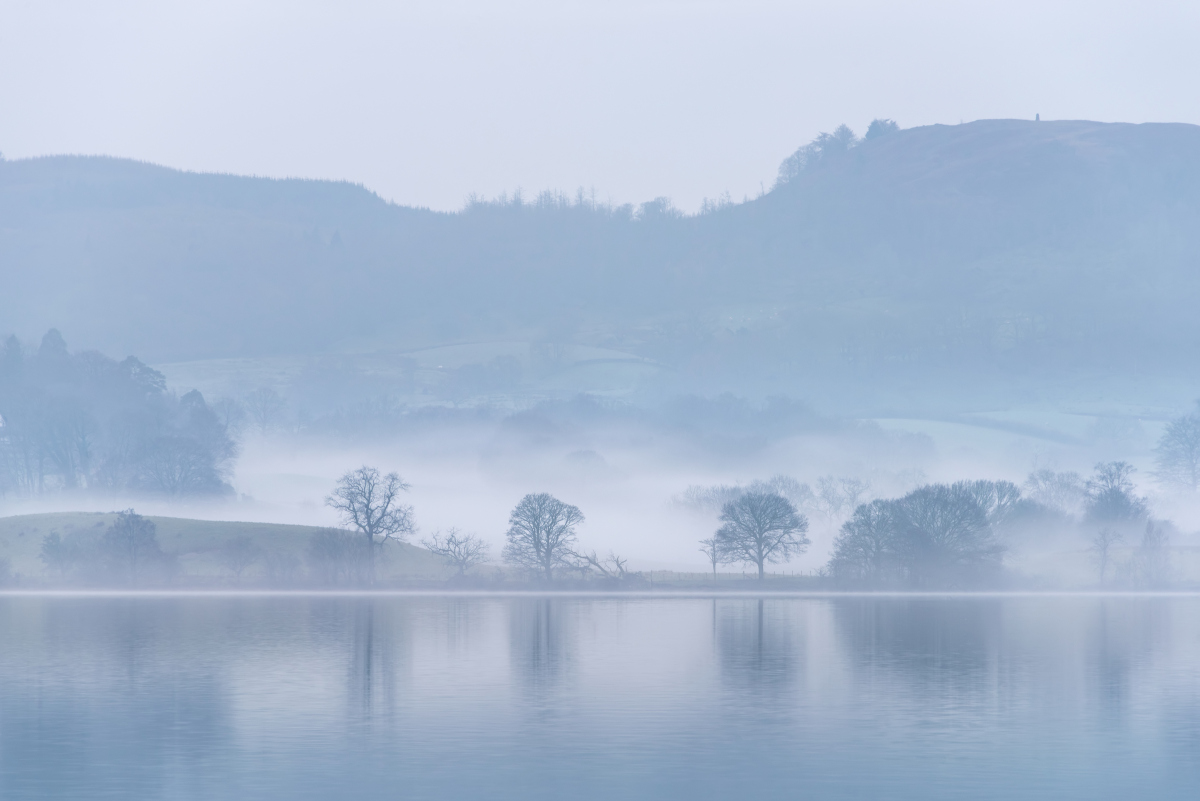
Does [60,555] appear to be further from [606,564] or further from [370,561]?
[606,564]

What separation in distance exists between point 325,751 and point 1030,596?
131728 millimetres

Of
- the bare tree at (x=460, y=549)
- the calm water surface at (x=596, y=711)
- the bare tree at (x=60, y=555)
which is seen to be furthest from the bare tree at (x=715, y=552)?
the bare tree at (x=60, y=555)

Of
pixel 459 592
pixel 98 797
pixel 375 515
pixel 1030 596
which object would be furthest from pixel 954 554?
pixel 98 797

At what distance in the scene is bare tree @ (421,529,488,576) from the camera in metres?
184

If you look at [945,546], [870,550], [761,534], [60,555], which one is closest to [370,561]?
[60,555]

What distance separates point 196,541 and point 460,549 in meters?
35.4

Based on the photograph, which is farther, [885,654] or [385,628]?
[385,628]

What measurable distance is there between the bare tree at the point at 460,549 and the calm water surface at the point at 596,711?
61.8 metres

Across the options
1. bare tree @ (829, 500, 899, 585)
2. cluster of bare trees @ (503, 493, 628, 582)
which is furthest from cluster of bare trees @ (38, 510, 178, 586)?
bare tree @ (829, 500, 899, 585)

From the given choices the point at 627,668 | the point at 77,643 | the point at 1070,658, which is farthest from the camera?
the point at 77,643

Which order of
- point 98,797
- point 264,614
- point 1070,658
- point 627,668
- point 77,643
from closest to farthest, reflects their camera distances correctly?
point 98,797
point 627,668
point 1070,658
point 77,643
point 264,614

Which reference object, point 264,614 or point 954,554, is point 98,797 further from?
point 954,554

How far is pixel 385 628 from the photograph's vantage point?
118250 mm

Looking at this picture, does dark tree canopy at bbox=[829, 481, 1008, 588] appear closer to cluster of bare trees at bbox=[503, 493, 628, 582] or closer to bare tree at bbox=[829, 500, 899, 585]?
bare tree at bbox=[829, 500, 899, 585]
